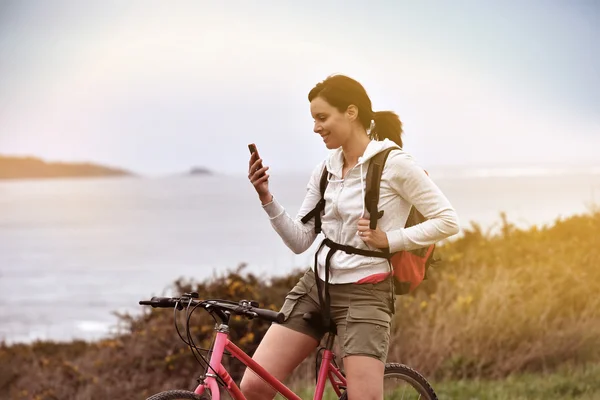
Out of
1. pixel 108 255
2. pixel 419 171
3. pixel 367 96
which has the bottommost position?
pixel 108 255

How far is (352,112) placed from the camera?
4.27 m

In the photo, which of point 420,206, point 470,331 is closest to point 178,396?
point 420,206

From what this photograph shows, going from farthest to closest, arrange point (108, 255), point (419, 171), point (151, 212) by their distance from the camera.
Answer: point (151, 212), point (108, 255), point (419, 171)

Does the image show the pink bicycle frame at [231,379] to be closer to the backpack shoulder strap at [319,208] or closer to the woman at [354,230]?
the woman at [354,230]

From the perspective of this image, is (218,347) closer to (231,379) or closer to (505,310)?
(231,379)

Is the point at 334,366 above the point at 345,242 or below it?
below

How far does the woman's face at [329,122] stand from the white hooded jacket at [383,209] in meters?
0.14

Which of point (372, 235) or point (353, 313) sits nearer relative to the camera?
point (372, 235)

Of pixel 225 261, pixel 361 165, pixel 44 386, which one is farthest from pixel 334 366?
pixel 44 386

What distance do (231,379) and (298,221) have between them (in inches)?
36.6

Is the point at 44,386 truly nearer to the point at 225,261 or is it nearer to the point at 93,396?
the point at 93,396

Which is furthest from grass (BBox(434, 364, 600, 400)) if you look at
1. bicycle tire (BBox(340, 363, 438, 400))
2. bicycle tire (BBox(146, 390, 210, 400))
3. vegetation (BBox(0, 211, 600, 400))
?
bicycle tire (BBox(146, 390, 210, 400))

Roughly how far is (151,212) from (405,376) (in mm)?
40324

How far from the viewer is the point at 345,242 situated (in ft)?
13.8
